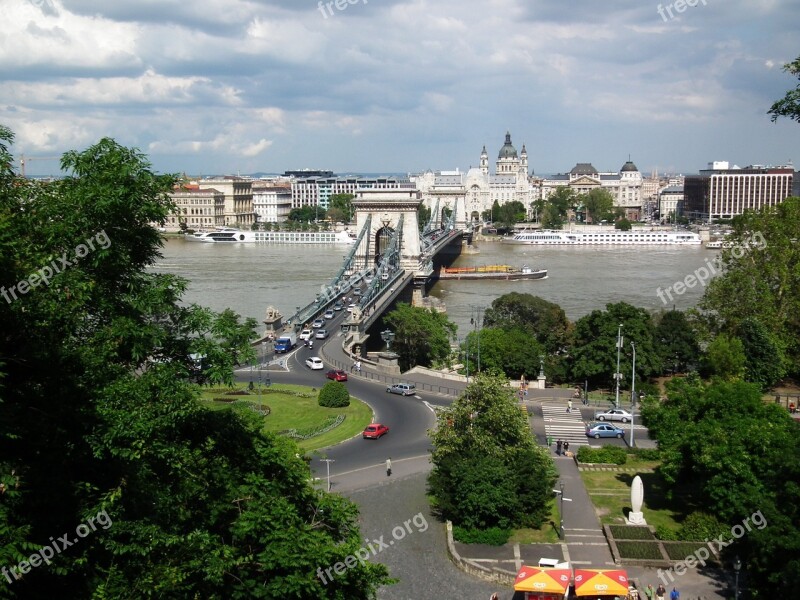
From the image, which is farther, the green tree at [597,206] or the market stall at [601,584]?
the green tree at [597,206]

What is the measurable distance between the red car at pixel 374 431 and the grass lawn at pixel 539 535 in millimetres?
6519

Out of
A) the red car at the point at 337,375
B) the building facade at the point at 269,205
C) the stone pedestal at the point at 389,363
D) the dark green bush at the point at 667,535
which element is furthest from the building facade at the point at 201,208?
the dark green bush at the point at 667,535

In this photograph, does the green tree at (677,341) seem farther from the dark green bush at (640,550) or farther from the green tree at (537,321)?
the dark green bush at (640,550)

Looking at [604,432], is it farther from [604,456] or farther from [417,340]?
[417,340]

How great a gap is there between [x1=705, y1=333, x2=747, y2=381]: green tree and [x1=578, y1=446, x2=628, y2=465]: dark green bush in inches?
277

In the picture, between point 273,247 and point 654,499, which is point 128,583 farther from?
point 273,247

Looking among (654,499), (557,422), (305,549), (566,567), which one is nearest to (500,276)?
(557,422)

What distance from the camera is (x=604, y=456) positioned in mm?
20828

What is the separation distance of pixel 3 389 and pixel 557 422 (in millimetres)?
18425

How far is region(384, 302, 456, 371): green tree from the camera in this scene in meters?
33.9

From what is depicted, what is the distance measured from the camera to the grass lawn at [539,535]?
16.2 m

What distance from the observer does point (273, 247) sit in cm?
10238

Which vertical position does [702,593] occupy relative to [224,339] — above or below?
below

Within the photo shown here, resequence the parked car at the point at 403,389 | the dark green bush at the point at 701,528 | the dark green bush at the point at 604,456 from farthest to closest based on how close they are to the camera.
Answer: the parked car at the point at 403,389 → the dark green bush at the point at 604,456 → the dark green bush at the point at 701,528
